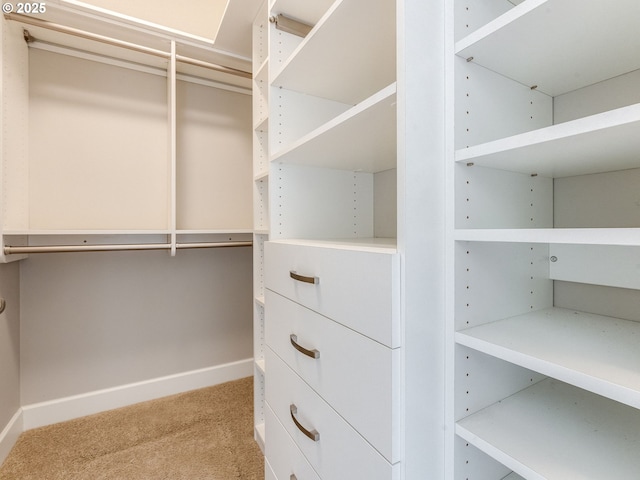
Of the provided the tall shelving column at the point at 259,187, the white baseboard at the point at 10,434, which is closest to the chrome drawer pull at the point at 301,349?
the tall shelving column at the point at 259,187

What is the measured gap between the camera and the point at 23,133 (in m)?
1.56

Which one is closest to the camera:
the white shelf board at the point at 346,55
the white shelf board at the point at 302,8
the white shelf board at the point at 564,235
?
the white shelf board at the point at 564,235

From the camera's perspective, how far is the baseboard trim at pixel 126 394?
1696 millimetres

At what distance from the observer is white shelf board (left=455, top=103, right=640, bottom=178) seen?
0.45m

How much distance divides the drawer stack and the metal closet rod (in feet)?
4.12

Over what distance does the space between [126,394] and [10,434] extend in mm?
504

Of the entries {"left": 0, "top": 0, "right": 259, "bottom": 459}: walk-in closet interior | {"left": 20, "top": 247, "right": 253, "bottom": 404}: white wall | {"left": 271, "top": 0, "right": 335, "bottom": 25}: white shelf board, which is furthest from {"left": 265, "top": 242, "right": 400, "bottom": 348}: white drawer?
{"left": 20, "top": 247, "right": 253, "bottom": 404}: white wall

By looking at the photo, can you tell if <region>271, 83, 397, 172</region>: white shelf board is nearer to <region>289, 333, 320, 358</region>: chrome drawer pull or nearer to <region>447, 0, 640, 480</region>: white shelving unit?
<region>447, 0, 640, 480</region>: white shelving unit

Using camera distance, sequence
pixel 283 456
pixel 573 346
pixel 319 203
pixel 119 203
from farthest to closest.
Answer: pixel 119 203 → pixel 319 203 → pixel 283 456 → pixel 573 346

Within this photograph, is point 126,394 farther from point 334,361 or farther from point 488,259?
point 488,259

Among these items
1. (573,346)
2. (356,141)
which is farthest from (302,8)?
(573,346)

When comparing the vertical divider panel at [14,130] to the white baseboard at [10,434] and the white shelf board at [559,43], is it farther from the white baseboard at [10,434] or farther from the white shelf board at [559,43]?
the white shelf board at [559,43]

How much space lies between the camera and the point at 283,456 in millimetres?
1062

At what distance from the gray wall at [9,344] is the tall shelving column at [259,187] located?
46.1 inches
